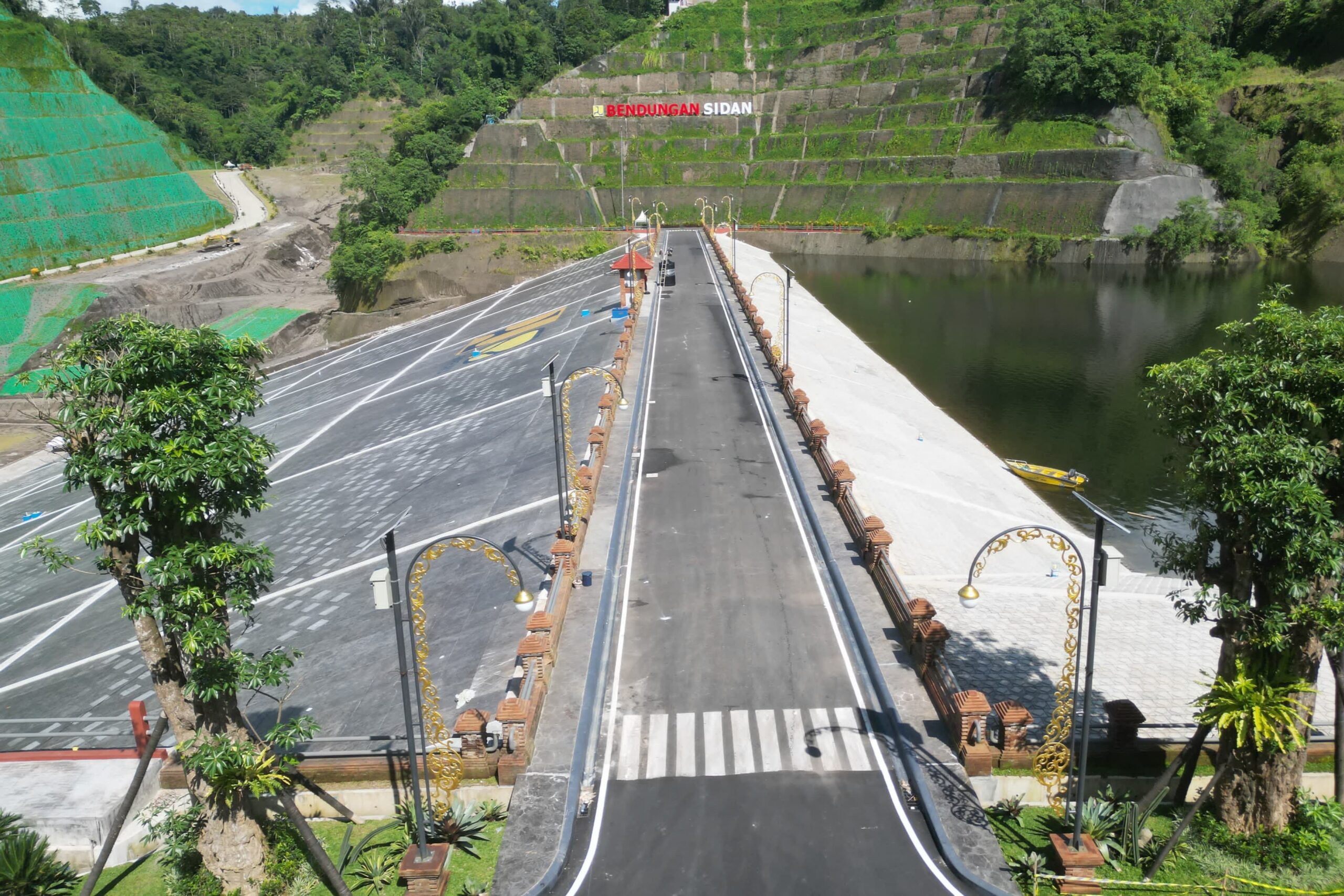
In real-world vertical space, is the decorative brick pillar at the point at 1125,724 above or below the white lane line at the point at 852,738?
above

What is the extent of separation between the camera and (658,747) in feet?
49.8

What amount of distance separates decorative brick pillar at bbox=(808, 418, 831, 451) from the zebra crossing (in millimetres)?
12589

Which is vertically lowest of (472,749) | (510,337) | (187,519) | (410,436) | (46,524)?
(46,524)

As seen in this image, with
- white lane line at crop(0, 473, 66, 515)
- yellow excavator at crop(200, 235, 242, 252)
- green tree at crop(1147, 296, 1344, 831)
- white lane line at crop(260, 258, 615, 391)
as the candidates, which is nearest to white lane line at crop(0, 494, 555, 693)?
green tree at crop(1147, 296, 1344, 831)

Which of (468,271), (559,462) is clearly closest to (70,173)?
(468,271)

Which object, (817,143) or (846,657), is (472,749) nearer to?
(846,657)

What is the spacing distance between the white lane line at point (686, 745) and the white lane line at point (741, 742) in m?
0.68

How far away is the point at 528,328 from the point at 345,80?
4732 inches

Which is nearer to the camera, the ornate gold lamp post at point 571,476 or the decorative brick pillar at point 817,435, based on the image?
the ornate gold lamp post at point 571,476

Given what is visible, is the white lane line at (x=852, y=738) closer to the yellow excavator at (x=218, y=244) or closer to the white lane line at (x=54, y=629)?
the white lane line at (x=54, y=629)

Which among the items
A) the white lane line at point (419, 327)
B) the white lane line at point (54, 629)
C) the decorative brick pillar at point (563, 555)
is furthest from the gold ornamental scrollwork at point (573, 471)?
the white lane line at point (419, 327)

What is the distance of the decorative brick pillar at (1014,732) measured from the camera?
14.3m

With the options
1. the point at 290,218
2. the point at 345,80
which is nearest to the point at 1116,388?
the point at 290,218

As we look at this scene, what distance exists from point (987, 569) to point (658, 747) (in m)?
15.1
